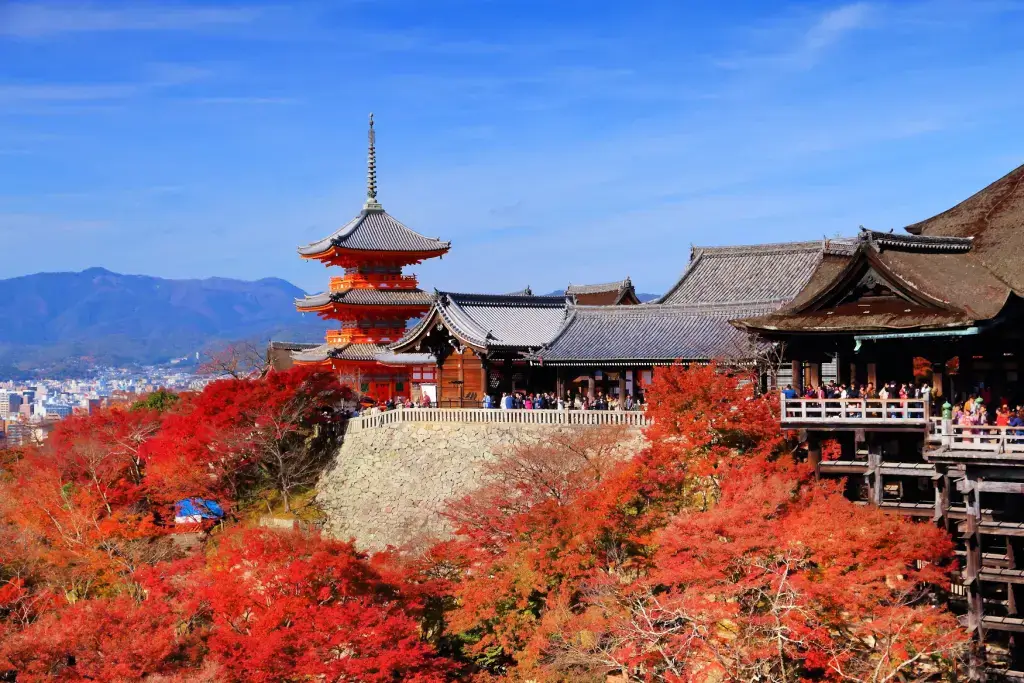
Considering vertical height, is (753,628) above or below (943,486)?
below

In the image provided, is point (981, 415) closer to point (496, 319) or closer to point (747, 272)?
point (747, 272)

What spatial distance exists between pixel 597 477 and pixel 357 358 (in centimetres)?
2175

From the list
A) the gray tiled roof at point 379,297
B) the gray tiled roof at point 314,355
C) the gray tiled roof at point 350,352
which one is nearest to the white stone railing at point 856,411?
the gray tiled roof at point 350,352

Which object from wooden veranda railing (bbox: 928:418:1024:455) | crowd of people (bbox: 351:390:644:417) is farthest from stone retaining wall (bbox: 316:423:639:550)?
wooden veranda railing (bbox: 928:418:1024:455)

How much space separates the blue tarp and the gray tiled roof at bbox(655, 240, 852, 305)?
52.3 ft

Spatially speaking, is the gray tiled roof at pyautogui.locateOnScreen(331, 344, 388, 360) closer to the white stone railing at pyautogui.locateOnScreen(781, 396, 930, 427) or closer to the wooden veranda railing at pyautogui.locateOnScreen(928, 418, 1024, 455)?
the white stone railing at pyautogui.locateOnScreen(781, 396, 930, 427)

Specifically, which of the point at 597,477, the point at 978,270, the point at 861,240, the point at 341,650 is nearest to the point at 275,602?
the point at 341,650

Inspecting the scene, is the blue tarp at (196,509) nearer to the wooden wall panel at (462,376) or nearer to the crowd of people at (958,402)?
the wooden wall panel at (462,376)

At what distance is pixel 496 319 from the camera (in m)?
41.9

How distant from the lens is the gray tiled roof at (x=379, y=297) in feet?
163

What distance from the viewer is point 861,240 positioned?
27734 millimetres

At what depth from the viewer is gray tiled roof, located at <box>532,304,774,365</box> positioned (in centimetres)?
3388

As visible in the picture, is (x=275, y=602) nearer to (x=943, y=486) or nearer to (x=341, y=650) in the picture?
(x=341, y=650)

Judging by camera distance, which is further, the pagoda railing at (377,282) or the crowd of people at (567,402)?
the pagoda railing at (377,282)
